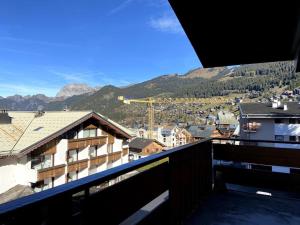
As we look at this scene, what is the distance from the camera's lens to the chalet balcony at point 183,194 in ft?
3.62

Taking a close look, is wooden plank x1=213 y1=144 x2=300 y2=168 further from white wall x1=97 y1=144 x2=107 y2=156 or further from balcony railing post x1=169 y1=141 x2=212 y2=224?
white wall x1=97 y1=144 x2=107 y2=156

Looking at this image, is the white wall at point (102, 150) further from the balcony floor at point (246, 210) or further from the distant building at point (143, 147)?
the distant building at point (143, 147)

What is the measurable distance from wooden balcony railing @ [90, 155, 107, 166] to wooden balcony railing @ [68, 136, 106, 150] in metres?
0.92

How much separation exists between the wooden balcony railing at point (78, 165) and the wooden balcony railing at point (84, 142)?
884 mm

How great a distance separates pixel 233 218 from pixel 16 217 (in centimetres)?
277

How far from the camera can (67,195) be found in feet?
3.63

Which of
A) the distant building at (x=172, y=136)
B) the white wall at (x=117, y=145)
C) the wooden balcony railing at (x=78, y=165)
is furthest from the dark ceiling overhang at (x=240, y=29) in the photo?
the distant building at (x=172, y=136)

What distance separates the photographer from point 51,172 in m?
15.4

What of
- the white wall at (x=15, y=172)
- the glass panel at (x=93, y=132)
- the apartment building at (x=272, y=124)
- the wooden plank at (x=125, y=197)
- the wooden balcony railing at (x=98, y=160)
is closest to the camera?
the wooden plank at (x=125, y=197)

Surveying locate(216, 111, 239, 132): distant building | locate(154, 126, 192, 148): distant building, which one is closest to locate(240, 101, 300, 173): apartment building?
locate(216, 111, 239, 132): distant building

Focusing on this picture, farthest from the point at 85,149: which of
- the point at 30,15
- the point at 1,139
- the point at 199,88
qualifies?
the point at 199,88

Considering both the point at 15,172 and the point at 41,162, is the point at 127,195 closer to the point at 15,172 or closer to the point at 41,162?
the point at 15,172

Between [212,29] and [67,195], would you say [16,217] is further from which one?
[212,29]

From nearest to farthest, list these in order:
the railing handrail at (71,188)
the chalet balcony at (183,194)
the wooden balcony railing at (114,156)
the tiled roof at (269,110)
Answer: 1. the railing handrail at (71,188)
2. the chalet balcony at (183,194)
3. the tiled roof at (269,110)
4. the wooden balcony railing at (114,156)
